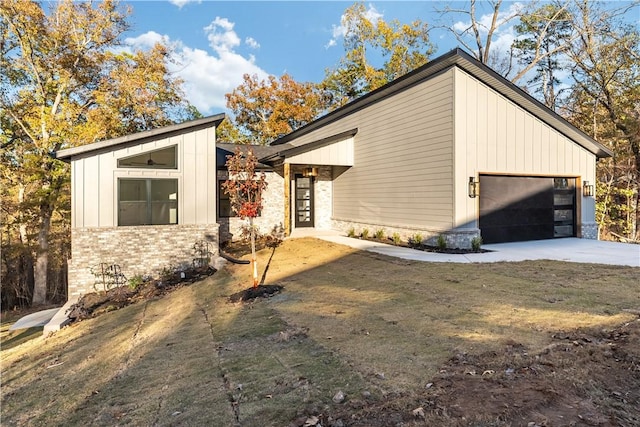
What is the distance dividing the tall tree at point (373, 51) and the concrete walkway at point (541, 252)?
16.4m

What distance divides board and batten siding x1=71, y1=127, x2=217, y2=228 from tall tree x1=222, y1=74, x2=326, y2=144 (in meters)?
16.1

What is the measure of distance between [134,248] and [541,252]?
37.3 ft

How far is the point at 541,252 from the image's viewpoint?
9.79 meters

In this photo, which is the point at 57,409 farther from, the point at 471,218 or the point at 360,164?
the point at 360,164

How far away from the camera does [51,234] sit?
56.3 ft

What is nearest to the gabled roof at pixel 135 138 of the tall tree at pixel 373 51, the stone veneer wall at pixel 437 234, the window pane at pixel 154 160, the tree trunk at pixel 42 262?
the window pane at pixel 154 160

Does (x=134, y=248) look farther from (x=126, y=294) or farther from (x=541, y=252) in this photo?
(x=541, y=252)

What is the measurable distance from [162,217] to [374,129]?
810 cm

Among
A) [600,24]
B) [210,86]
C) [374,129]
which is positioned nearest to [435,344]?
[374,129]

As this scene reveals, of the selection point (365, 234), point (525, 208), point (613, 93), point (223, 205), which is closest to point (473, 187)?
point (525, 208)

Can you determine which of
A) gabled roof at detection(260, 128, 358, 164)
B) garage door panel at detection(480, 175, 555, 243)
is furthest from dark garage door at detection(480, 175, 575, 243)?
gabled roof at detection(260, 128, 358, 164)

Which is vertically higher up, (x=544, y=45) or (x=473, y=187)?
(x=544, y=45)

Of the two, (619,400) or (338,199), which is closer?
(619,400)

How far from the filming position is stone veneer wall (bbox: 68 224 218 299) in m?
9.88
